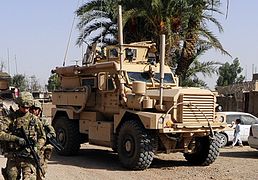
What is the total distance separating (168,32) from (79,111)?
275 inches

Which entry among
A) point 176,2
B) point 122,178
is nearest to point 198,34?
point 176,2

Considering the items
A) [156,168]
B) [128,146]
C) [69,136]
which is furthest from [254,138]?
[69,136]

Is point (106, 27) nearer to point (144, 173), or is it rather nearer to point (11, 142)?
point (144, 173)

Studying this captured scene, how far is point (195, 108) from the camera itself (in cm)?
1131

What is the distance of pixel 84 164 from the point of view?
1220 centimetres

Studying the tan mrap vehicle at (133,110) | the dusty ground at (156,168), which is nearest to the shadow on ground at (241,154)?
the dusty ground at (156,168)

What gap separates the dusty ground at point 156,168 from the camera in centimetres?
1041

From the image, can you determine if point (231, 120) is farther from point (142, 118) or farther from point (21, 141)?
point (21, 141)

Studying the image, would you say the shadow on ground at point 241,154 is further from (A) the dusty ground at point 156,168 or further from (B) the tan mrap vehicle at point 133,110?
(B) the tan mrap vehicle at point 133,110

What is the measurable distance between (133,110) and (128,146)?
0.84 m

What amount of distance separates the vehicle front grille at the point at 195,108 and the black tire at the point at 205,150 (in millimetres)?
727

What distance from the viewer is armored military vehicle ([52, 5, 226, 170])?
1112 centimetres

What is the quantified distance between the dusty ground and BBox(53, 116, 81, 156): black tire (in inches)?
8.3

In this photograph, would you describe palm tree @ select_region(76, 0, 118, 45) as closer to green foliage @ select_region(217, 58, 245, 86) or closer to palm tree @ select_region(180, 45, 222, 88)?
palm tree @ select_region(180, 45, 222, 88)
